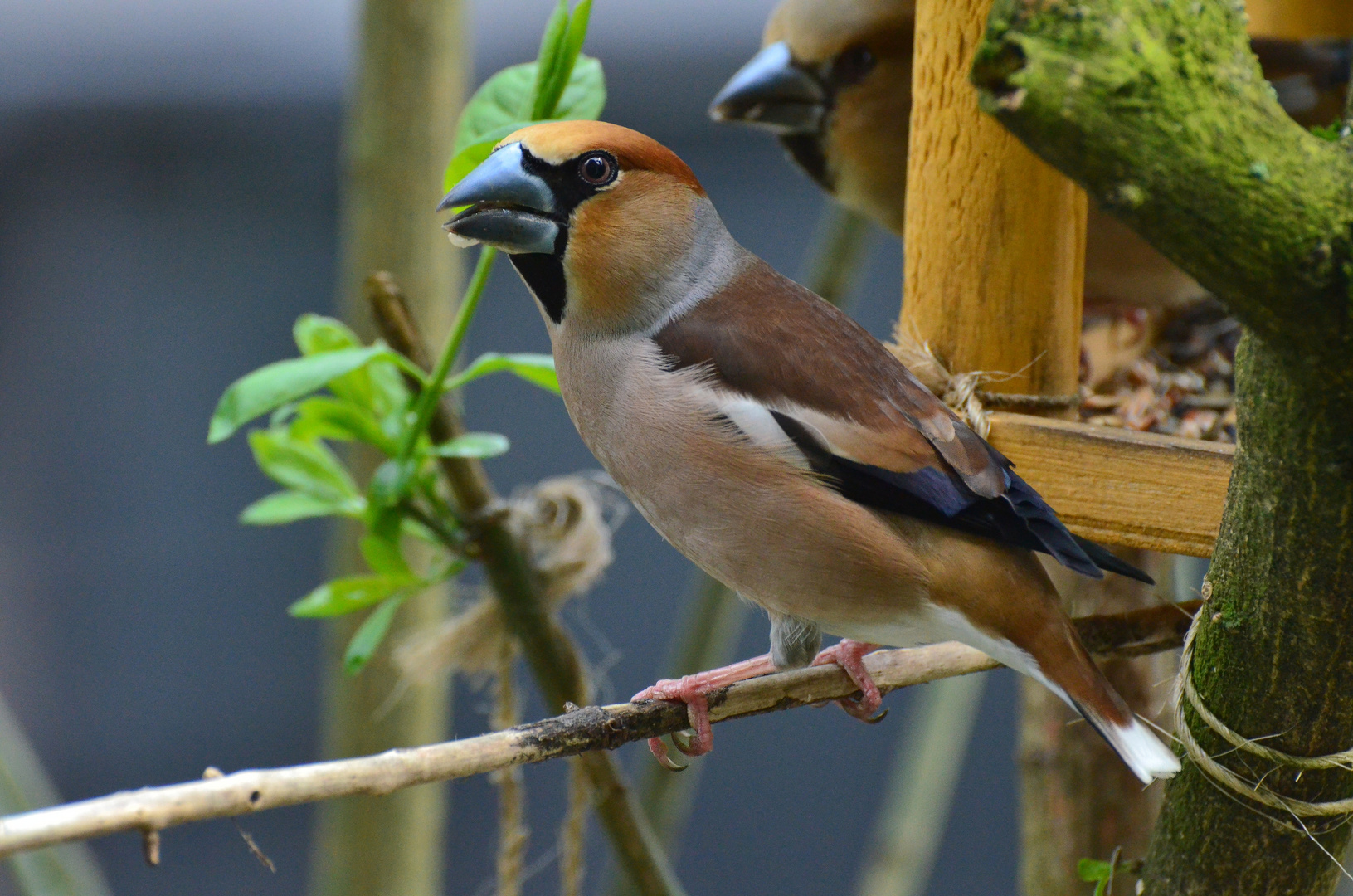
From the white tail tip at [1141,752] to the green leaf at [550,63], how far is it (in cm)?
81

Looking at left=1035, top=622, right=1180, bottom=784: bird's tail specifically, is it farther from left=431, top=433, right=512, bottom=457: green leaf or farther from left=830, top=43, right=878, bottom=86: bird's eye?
left=830, top=43, right=878, bottom=86: bird's eye

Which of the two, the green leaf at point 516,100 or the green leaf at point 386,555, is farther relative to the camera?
the green leaf at point 386,555

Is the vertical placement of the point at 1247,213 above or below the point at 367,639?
above

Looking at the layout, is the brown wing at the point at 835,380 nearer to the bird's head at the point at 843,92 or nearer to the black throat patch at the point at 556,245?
the black throat patch at the point at 556,245

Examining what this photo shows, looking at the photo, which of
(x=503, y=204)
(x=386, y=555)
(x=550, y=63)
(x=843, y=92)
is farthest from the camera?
(x=843, y=92)

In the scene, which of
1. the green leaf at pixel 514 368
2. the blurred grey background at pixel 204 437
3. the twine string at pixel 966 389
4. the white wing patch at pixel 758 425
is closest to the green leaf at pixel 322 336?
the green leaf at pixel 514 368

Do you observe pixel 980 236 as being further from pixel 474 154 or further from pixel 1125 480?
pixel 474 154

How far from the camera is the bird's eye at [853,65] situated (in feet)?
5.82

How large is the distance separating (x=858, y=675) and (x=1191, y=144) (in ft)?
2.33

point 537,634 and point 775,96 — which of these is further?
point 775,96

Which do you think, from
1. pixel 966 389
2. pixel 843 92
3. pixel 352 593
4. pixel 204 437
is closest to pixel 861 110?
pixel 843 92

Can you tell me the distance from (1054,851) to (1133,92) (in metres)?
1.39

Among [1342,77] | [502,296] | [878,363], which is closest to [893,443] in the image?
[878,363]

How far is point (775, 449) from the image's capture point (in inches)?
43.1
